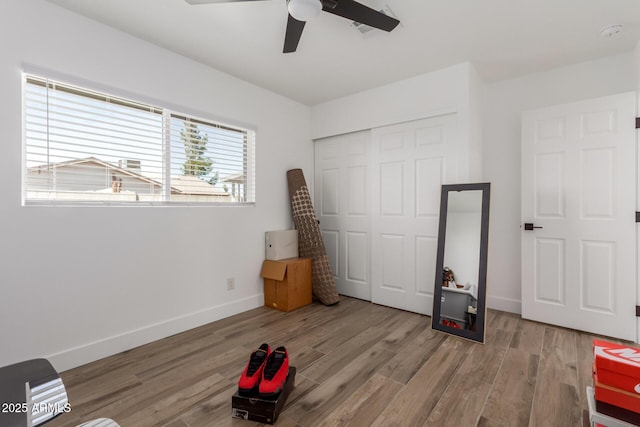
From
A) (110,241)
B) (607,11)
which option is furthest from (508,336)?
(110,241)

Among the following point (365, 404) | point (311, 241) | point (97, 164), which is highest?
point (97, 164)

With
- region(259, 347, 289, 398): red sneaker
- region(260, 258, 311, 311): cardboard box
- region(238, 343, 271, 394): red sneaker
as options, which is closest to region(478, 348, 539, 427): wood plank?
region(259, 347, 289, 398): red sneaker

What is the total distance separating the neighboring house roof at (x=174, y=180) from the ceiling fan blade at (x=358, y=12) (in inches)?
76.7

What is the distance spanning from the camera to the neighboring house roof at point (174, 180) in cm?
217

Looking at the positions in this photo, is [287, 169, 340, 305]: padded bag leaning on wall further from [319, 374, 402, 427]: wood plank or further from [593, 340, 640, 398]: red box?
[593, 340, 640, 398]: red box

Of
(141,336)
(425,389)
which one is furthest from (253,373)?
(141,336)

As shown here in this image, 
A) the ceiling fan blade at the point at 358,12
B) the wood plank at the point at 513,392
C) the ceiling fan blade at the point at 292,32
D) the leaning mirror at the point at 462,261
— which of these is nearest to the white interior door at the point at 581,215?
the leaning mirror at the point at 462,261

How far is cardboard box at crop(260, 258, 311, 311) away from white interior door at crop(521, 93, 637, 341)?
2305 mm

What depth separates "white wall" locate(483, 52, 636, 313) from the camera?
9.87 feet

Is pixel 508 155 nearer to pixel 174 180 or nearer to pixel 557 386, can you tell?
pixel 557 386

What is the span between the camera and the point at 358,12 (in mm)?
1829

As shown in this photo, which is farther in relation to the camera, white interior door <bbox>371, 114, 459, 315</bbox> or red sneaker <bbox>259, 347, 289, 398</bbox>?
white interior door <bbox>371, 114, 459, 315</bbox>

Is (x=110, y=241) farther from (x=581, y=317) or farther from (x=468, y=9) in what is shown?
(x=581, y=317)

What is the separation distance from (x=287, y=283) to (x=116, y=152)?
2.01m
